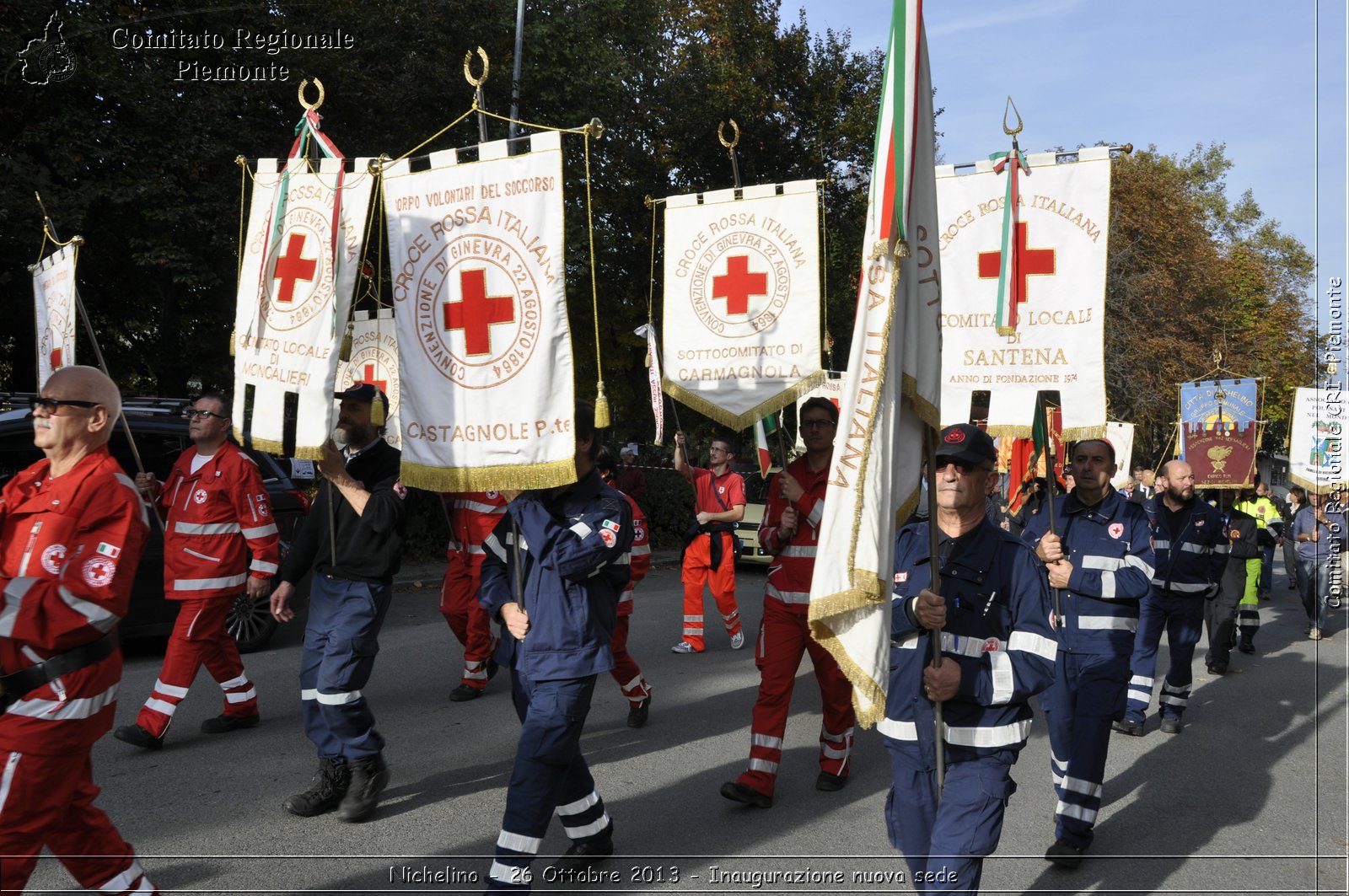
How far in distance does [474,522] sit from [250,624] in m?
2.37

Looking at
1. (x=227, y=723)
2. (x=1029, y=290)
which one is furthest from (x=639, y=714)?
(x=1029, y=290)

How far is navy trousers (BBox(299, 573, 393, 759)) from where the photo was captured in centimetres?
497

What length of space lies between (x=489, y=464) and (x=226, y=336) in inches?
480

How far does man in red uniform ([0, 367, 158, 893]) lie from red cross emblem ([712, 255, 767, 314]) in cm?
442

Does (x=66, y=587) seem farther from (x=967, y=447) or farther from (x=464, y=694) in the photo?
(x=464, y=694)

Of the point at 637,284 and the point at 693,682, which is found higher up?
the point at 637,284

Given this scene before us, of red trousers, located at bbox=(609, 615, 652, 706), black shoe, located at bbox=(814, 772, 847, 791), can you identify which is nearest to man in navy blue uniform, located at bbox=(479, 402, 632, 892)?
black shoe, located at bbox=(814, 772, 847, 791)

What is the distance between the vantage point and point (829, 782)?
584 cm

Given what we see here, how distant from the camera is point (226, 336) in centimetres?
1527

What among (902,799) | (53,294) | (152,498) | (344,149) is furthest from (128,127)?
(902,799)

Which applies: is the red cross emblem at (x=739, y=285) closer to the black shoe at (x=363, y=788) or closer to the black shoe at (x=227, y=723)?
the black shoe at (x=363, y=788)

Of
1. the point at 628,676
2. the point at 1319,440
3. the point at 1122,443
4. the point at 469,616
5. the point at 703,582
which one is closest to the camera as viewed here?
the point at 628,676

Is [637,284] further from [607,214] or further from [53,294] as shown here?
[53,294]

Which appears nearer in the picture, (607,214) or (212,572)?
(212,572)
